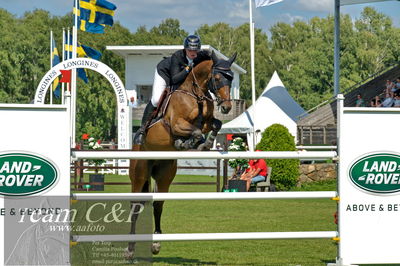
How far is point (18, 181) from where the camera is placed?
5941mm

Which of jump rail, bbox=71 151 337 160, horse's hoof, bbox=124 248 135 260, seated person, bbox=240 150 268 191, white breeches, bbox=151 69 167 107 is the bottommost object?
horse's hoof, bbox=124 248 135 260

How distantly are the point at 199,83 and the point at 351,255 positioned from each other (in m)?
3.19

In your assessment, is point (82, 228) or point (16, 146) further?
point (82, 228)

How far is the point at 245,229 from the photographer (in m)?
11.2

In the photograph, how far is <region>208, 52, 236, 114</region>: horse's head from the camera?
8250 millimetres

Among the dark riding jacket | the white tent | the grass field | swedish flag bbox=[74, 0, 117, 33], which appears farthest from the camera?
the white tent

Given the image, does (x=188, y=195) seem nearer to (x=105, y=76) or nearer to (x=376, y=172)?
(x=376, y=172)

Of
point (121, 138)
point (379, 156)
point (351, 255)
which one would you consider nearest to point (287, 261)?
point (351, 255)

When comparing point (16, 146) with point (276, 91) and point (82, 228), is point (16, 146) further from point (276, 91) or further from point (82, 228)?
point (276, 91)

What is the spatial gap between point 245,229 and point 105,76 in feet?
54.8

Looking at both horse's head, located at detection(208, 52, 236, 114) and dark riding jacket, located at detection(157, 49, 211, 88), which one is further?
dark riding jacket, located at detection(157, 49, 211, 88)

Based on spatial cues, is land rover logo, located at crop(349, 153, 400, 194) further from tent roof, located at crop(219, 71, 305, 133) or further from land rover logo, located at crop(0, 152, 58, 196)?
tent roof, located at crop(219, 71, 305, 133)

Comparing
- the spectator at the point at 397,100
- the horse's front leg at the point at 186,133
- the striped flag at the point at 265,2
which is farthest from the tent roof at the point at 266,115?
→ the horse's front leg at the point at 186,133

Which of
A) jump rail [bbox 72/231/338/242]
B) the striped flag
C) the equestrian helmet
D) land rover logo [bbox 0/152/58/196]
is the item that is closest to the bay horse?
the equestrian helmet
